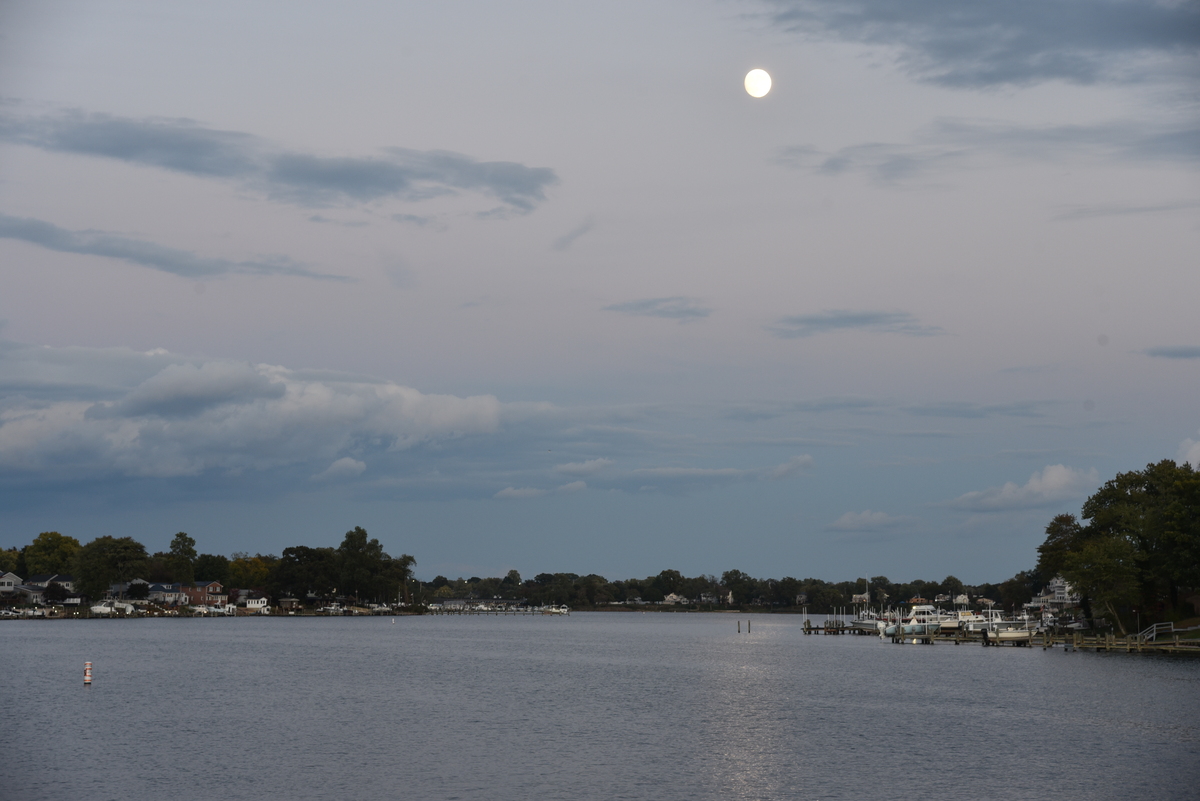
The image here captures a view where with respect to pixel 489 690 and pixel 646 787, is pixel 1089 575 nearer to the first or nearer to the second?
pixel 489 690

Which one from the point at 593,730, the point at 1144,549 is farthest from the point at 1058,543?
the point at 593,730

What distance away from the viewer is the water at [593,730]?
39.0 m

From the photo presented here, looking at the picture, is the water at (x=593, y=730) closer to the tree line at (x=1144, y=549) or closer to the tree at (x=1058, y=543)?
the tree line at (x=1144, y=549)

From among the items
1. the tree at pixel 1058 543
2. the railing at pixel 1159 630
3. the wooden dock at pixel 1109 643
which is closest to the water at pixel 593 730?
the wooden dock at pixel 1109 643

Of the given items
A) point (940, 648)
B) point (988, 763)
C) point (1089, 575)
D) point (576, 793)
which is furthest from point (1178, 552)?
point (576, 793)

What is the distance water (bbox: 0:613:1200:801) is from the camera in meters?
39.0

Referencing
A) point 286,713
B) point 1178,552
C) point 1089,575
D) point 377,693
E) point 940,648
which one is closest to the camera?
point 286,713

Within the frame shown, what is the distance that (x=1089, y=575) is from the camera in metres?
103

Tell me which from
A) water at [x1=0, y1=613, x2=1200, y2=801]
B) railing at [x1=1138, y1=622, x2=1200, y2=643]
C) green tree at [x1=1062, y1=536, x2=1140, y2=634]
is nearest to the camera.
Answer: water at [x1=0, y1=613, x2=1200, y2=801]

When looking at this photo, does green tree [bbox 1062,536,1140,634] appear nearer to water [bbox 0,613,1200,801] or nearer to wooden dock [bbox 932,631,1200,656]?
wooden dock [bbox 932,631,1200,656]

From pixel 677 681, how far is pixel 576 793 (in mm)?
46288

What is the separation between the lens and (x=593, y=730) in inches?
2074

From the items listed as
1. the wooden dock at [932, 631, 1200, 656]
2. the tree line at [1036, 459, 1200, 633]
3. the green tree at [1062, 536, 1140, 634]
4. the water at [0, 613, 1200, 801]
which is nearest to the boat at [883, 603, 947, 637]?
the wooden dock at [932, 631, 1200, 656]

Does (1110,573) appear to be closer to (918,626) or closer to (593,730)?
(918,626)
